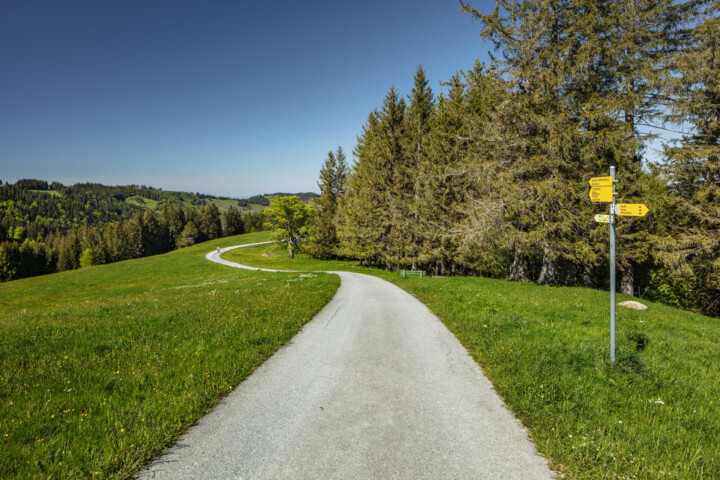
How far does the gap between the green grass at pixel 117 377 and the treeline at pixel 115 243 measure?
9299cm

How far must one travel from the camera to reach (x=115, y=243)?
280 feet

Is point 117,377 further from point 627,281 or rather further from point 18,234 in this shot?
point 18,234

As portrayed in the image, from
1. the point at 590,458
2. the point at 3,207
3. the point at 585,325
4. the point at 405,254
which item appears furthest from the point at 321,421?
the point at 3,207

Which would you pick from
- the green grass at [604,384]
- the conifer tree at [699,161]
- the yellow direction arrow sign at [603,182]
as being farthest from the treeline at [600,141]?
the yellow direction arrow sign at [603,182]

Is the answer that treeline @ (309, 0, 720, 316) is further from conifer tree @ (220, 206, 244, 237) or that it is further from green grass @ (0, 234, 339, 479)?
conifer tree @ (220, 206, 244, 237)

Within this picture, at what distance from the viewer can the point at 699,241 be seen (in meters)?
14.2

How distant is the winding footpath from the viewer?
142 inches

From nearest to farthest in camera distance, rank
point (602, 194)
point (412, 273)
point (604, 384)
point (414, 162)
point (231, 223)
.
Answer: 1. point (604, 384)
2. point (602, 194)
3. point (412, 273)
4. point (414, 162)
5. point (231, 223)

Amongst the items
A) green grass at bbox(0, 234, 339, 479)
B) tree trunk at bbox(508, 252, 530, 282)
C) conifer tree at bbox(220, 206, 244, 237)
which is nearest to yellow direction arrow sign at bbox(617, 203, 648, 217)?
green grass at bbox(0, 234, 339, 479)

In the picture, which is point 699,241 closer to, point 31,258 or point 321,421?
point 321,421

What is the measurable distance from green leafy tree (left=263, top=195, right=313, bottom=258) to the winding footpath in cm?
4244

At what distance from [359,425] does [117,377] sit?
191 inches

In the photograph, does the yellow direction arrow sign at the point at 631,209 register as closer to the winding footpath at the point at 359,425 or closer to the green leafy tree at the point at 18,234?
the winding footpath at the point at 359,425

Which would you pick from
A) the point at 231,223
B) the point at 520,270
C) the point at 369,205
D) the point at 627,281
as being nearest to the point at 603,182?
the point at 520,270
